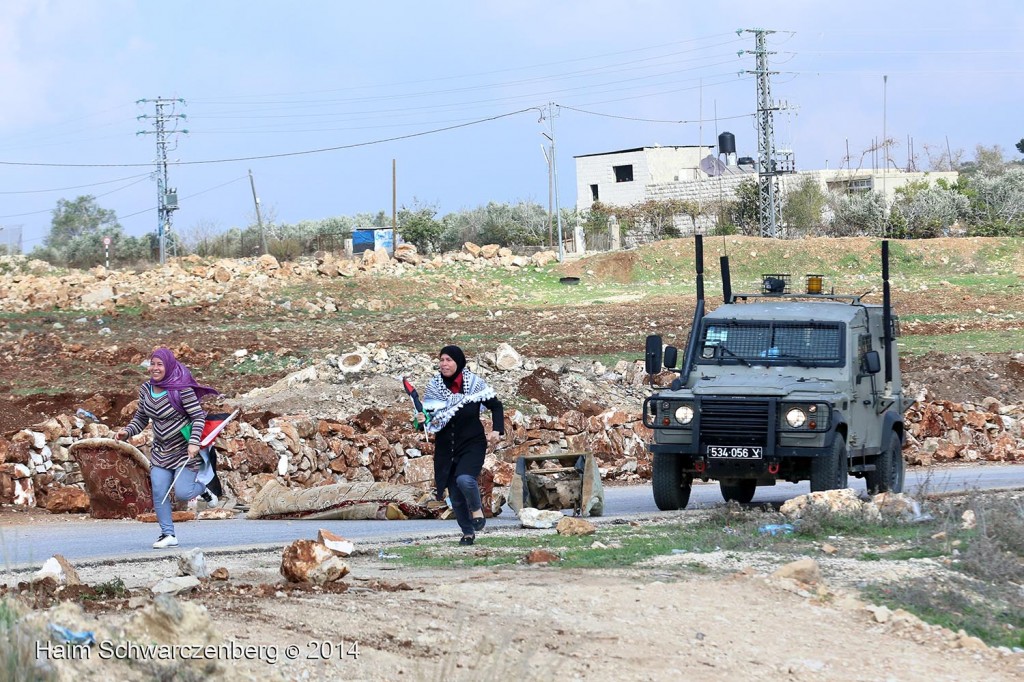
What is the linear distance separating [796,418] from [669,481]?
5.82 ft

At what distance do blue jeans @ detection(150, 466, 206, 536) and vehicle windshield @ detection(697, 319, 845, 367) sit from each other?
19.8ft

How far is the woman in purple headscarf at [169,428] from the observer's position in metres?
12.4

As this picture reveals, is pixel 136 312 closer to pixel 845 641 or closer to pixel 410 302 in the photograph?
pixel 410 302

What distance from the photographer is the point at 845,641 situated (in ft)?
28.2

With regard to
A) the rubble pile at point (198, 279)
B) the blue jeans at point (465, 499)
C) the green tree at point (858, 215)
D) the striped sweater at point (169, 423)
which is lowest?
the blue jeans at point (465, 499)

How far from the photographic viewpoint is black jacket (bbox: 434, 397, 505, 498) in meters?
12.1

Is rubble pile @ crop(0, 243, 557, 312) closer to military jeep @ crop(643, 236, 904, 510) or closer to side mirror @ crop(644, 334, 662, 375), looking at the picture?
military jeep @ crop(643, 236, 904, 510)

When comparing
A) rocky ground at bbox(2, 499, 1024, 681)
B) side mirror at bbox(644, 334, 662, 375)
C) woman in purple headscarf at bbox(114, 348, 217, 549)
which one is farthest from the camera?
side mirror at bbox(644, 334, 662, 375)

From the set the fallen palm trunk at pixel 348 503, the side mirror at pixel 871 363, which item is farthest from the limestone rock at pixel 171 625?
the side mirror at pixel 871 363

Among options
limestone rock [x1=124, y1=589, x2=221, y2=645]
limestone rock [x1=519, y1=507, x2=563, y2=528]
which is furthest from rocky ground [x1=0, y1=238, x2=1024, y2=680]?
limestone rock [x1=519, y1=507, x2=563, y2=528]

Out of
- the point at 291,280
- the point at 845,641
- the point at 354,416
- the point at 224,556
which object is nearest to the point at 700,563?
the point at 845,641

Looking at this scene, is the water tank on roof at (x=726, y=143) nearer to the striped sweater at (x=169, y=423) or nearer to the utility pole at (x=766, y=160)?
the utility pole at (x=766, y=160)

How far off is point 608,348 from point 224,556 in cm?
2509

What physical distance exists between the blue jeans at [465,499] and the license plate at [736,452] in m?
3.21
